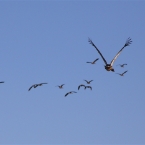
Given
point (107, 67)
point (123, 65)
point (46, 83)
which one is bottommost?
point (107, 67)

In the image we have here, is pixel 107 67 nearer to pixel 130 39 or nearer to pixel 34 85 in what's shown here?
pixel 130 39

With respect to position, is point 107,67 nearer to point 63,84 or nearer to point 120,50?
point 120,50

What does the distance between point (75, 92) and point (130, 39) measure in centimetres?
2437

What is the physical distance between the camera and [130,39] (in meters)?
62.2

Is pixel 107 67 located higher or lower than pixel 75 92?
lower

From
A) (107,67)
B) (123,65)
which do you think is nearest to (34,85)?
(123,65)

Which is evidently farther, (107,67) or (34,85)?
(34,85)

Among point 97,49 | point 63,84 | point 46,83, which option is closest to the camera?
point 97,49

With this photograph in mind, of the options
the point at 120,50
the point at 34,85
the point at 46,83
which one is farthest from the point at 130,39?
the point at 34,85

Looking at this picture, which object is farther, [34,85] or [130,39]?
[34,85]

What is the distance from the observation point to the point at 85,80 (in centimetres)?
8800

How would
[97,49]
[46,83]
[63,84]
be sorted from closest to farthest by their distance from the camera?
[97,49], [46,83], [63,84]

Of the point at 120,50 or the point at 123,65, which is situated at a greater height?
the point at 123,65

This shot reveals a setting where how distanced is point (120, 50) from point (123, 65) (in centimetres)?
2648
